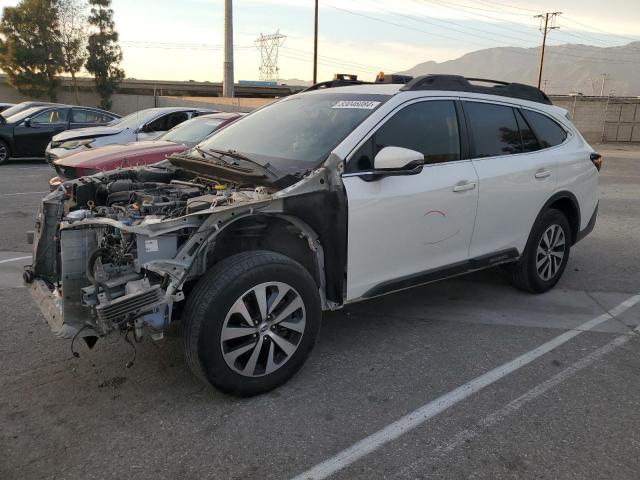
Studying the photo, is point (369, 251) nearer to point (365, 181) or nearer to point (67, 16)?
point (365, 181)

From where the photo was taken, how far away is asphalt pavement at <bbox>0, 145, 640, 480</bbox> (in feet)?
9.07

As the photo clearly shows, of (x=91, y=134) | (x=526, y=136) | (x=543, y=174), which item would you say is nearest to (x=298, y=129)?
(x=526, y=136)

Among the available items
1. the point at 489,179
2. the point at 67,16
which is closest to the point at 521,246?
the point at 489,179

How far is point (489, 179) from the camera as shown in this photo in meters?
4.45

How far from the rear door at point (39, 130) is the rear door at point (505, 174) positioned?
44.0 feet

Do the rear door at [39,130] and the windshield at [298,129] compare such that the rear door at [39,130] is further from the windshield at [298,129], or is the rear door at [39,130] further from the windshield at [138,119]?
the windshield at [298,129]

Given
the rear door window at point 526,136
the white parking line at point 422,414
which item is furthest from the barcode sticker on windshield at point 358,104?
the white parking line at point 422,414

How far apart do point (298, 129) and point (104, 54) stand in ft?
149

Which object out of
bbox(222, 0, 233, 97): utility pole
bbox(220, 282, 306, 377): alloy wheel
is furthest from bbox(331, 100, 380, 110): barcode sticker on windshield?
bbox(222, 0, 233, 97): utility pole

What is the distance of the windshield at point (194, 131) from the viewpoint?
880 cm

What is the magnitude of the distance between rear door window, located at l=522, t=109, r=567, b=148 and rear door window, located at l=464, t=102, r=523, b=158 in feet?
0.87

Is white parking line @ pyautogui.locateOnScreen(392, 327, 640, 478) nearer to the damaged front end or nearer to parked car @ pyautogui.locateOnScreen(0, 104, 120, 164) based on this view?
the damaged front end

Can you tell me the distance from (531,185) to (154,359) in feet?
11.2

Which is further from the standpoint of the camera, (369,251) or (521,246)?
(521,246)
